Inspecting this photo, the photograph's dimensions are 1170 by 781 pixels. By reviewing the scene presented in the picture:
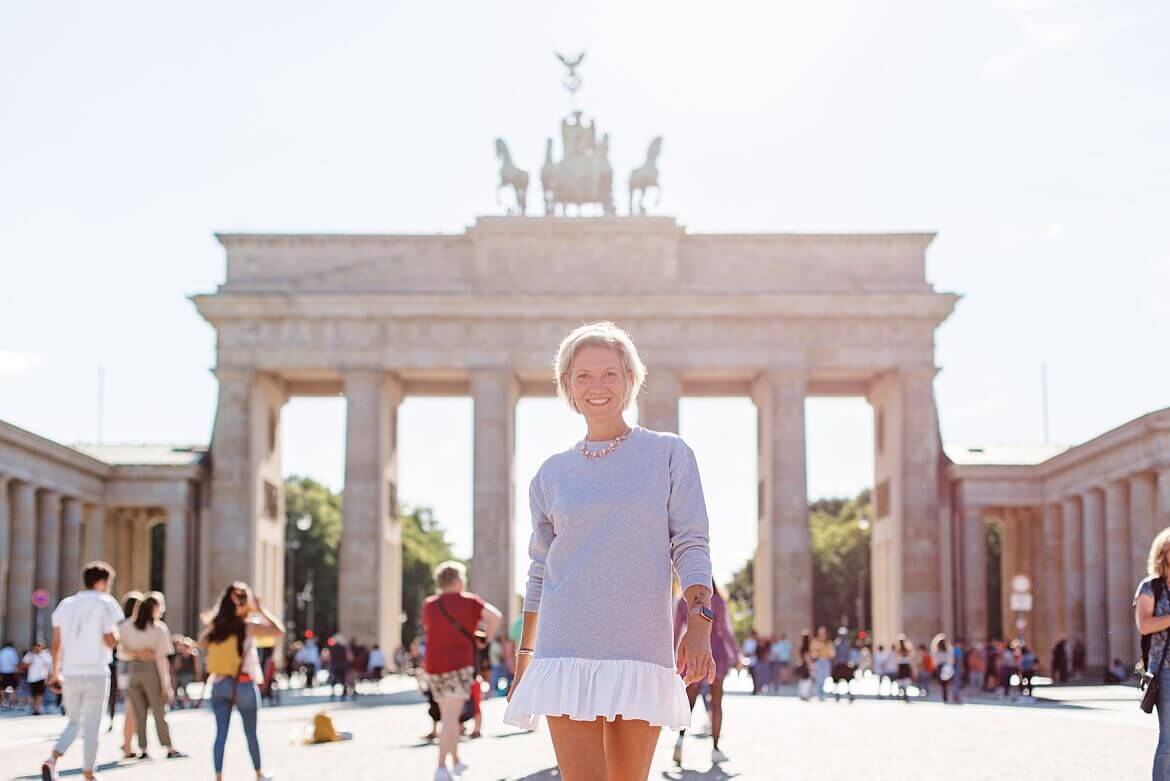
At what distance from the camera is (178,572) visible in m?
67.9

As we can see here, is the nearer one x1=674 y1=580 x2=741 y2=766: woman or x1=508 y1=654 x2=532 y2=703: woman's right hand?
x1=508 y1=654 x2=532 y2=703: woman's right hand

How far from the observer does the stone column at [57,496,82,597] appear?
211ft

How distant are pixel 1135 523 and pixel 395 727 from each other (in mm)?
29707

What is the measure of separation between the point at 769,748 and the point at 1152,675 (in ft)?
37.3

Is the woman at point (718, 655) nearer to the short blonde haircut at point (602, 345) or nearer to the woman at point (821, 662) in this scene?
the short blonde haircut at point (602, 345)

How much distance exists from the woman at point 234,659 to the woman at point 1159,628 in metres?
7.45

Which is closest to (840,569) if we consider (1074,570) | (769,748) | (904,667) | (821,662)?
(1074,570)

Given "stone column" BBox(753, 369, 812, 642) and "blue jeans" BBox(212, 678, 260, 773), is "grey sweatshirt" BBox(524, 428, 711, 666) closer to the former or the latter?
"blue jeans" BBox(212, 678, 260, 773)

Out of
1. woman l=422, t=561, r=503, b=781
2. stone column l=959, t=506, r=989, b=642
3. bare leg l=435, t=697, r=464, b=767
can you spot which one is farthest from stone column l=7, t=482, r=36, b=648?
bare leg l=435, t=697, r=464, b=767

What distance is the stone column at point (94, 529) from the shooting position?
6850 centimetres

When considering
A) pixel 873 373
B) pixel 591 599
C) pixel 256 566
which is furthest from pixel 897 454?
pixel 591 599

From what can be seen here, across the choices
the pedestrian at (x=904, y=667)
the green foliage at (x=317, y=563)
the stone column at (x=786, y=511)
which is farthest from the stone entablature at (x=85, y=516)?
the green foliage at (x=317, y=563)

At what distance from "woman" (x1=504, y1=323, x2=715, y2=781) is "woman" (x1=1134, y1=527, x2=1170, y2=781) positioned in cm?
563

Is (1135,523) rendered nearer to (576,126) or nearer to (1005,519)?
(1005,519)
